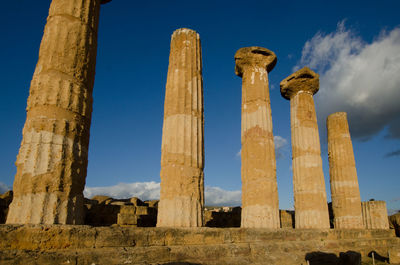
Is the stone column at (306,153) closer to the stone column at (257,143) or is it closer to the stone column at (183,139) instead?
the stone column at (257,143)

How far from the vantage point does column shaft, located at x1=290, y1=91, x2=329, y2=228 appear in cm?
1348

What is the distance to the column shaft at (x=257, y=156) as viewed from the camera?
1093cm

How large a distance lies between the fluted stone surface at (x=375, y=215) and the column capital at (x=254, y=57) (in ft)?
37.6

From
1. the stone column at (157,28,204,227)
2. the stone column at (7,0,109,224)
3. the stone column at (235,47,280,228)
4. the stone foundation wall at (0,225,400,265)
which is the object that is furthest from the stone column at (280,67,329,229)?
the stone column at (7,0,109,224)

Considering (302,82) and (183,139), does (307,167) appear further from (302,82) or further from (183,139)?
(183,139)

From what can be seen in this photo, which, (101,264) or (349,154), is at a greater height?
(349,154)

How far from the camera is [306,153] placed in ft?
47.3

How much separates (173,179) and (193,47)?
439cm

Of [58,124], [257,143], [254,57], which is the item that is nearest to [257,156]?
[257,143]

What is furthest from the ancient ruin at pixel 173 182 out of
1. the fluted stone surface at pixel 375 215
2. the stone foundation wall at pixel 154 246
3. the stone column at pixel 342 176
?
the fluted stone surface at pixel 375 215

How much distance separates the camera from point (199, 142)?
8820 millimetres

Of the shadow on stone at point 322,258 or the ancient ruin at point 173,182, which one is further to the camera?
the shadow on stone at point 322,258

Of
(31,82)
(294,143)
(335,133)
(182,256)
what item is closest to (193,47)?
(31,82)

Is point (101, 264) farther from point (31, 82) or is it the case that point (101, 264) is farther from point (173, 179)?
point (31, 82)
